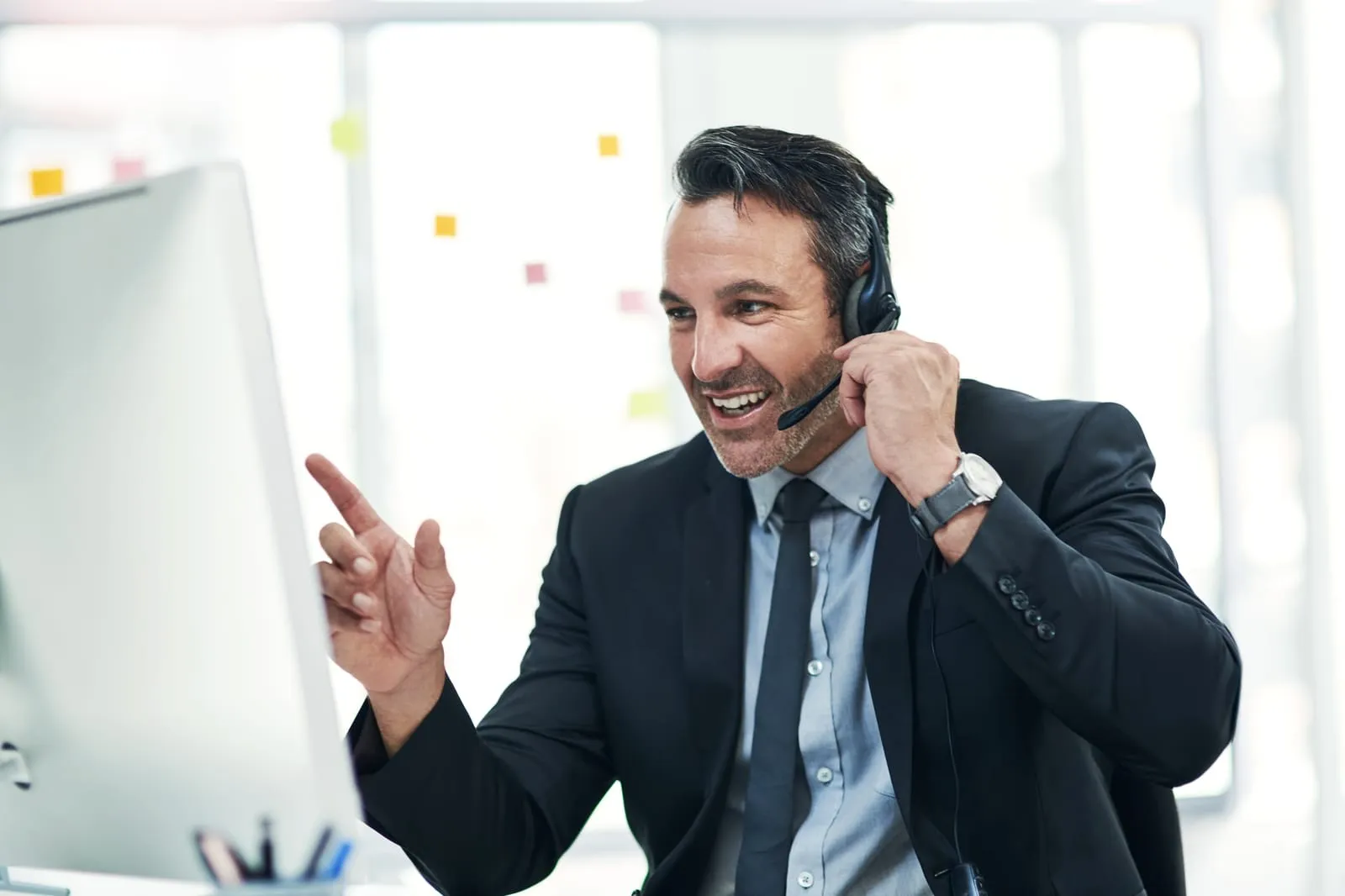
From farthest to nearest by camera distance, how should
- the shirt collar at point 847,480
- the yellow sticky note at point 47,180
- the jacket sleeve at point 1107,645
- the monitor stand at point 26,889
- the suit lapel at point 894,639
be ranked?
the yellow sticky note at point 47,180 < the shirt collar at point 847,480 < the suit lapel at point 894,639 < the jacket sleeve at point 1107,645 < the monitor stand at point 26,889

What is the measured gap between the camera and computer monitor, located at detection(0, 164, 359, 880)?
55cm

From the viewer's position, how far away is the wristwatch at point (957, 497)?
45.3 inches

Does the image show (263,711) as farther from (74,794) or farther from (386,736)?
(386,736)

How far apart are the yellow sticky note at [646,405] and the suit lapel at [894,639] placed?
4.04ft

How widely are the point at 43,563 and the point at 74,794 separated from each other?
0.43 ft

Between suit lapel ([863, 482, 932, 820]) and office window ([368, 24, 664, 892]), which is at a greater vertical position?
office window ([368, 24, 664, 892])

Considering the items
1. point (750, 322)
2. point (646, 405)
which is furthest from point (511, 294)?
point (750, 322)

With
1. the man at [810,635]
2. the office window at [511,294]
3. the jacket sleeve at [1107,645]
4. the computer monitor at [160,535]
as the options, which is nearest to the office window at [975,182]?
the office window at [511,294]

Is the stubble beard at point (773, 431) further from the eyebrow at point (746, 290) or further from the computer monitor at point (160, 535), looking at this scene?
the computer monitor at point (160, 535)

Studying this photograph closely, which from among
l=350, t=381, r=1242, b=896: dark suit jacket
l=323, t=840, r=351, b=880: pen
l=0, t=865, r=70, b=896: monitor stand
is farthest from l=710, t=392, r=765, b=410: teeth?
l=323, t=840, r=351, b=880: pen

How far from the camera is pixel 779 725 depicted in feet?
4.26

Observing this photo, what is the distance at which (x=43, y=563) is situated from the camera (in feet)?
2.15

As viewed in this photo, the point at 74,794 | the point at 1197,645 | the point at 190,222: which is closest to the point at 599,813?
the point at 1197,645

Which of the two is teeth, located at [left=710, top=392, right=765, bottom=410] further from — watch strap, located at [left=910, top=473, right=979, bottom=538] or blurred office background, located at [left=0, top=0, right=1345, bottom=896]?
blurred office background, located at [left=0, top=0, right=1345, bottom=896]
